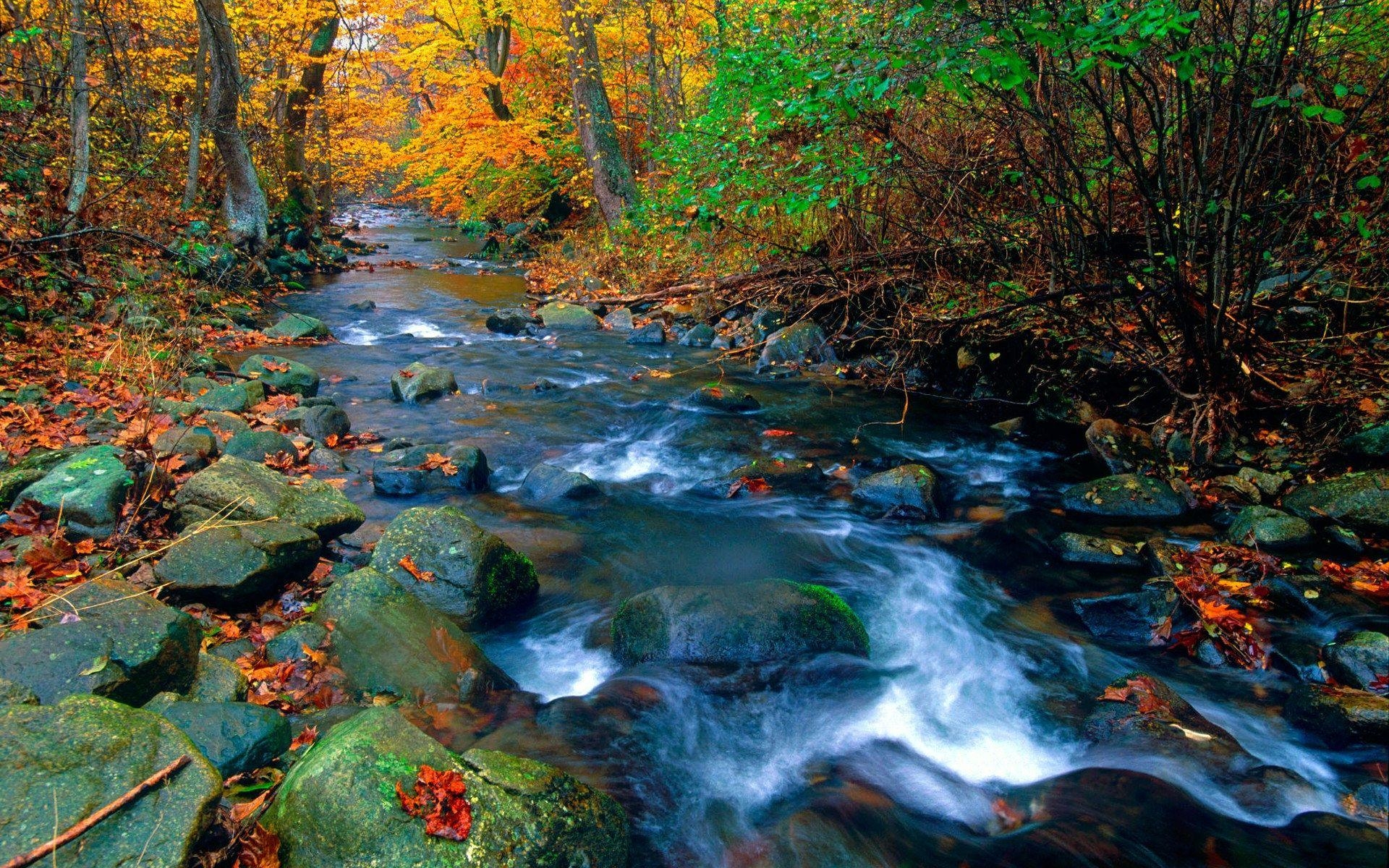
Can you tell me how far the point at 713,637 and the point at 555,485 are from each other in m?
2.97

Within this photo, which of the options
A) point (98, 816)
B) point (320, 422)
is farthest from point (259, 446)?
point (98, 816)

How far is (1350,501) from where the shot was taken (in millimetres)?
5559

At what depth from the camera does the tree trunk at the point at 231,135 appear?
13.2 m

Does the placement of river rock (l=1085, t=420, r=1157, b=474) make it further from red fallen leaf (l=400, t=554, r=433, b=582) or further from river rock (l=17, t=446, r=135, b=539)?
river rock (l=17, t=446, r=135, b=539)

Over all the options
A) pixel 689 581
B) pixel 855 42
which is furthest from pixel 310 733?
pixel 855 42

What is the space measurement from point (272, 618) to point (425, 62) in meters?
19.7

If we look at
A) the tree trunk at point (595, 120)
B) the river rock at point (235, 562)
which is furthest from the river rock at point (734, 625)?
the tree trunk at point (595, 120)

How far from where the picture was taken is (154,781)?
238 centimetres

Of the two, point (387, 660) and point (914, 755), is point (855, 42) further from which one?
point (387, 660)

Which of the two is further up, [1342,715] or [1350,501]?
[1350,501]

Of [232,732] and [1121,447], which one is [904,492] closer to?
[1121,447]

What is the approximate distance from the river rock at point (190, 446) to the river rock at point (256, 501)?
97 centimetres

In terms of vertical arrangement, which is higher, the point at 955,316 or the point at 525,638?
the point at 955,316

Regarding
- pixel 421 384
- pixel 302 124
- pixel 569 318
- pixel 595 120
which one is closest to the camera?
pixel 421 384
